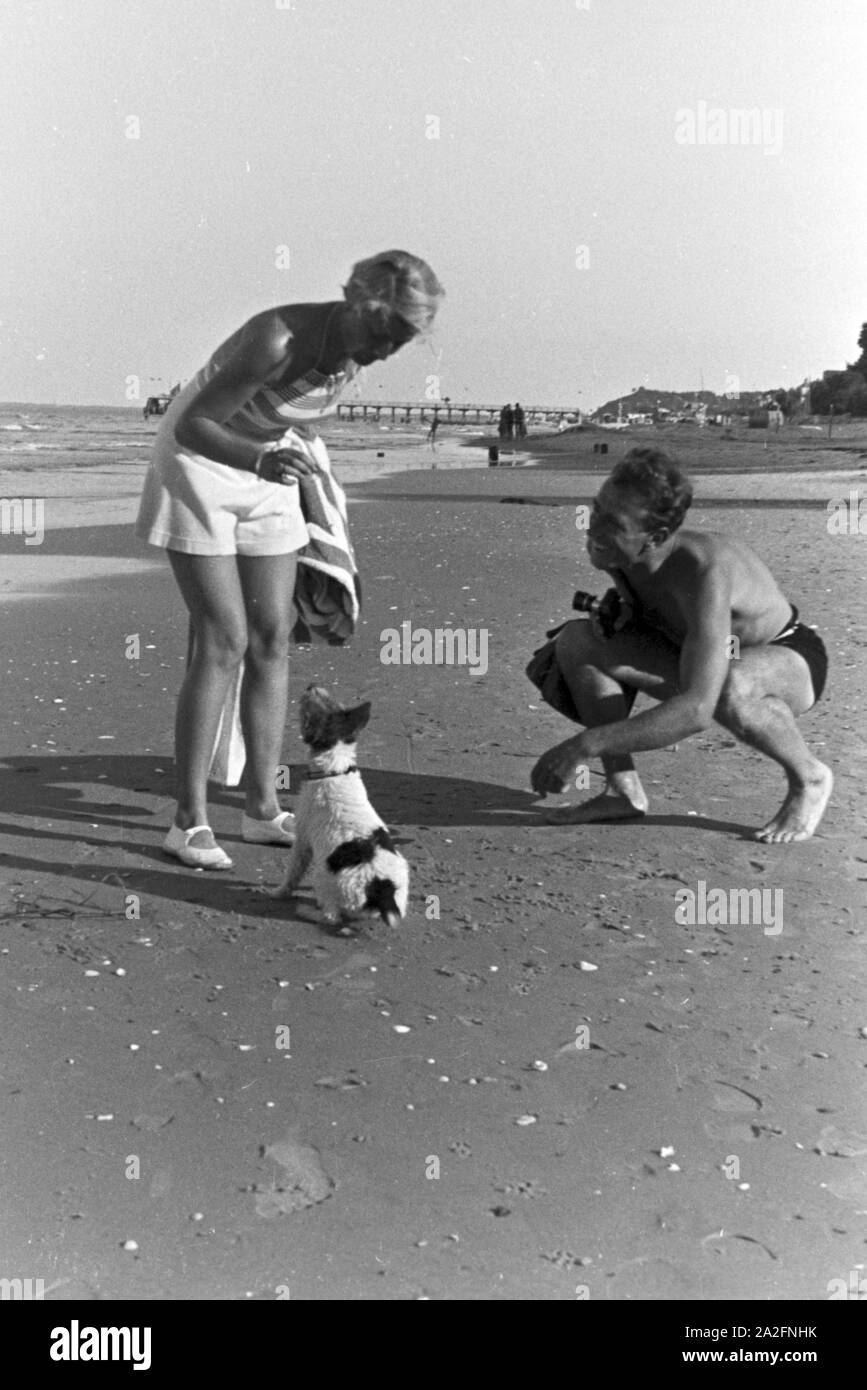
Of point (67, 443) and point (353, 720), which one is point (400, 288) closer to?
point (353, 720)

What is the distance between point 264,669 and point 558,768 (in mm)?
1106

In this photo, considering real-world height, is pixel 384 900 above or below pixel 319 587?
below

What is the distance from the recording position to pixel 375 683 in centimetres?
693

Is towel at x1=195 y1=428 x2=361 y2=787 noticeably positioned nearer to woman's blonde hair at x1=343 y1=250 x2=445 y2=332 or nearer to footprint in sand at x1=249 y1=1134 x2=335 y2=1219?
woman's blonde hair at x1=343 y1=250 x2=445 y2=332

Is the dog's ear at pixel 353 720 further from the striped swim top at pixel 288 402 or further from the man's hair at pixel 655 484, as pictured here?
the man's hair at pixel 655 484

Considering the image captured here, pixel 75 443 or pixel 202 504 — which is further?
pixel 75 443

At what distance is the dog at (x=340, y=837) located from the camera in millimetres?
3826

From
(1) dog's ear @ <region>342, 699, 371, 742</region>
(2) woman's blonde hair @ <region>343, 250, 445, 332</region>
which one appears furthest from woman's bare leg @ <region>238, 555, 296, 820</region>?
(2) woman's blonde hair @ <region>343, 250, 445, 332</region>

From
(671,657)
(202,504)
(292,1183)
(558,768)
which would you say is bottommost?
(292,1183)

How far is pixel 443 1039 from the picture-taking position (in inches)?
130

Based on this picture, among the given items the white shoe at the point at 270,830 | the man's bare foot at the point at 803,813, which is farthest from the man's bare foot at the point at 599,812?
the white shoe at the point at 270,830

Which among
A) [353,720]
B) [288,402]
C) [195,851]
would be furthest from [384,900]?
[288,402]

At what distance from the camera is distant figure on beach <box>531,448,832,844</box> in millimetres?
4293

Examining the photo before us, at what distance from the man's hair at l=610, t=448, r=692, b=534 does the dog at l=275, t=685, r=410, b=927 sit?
3.42 ft
